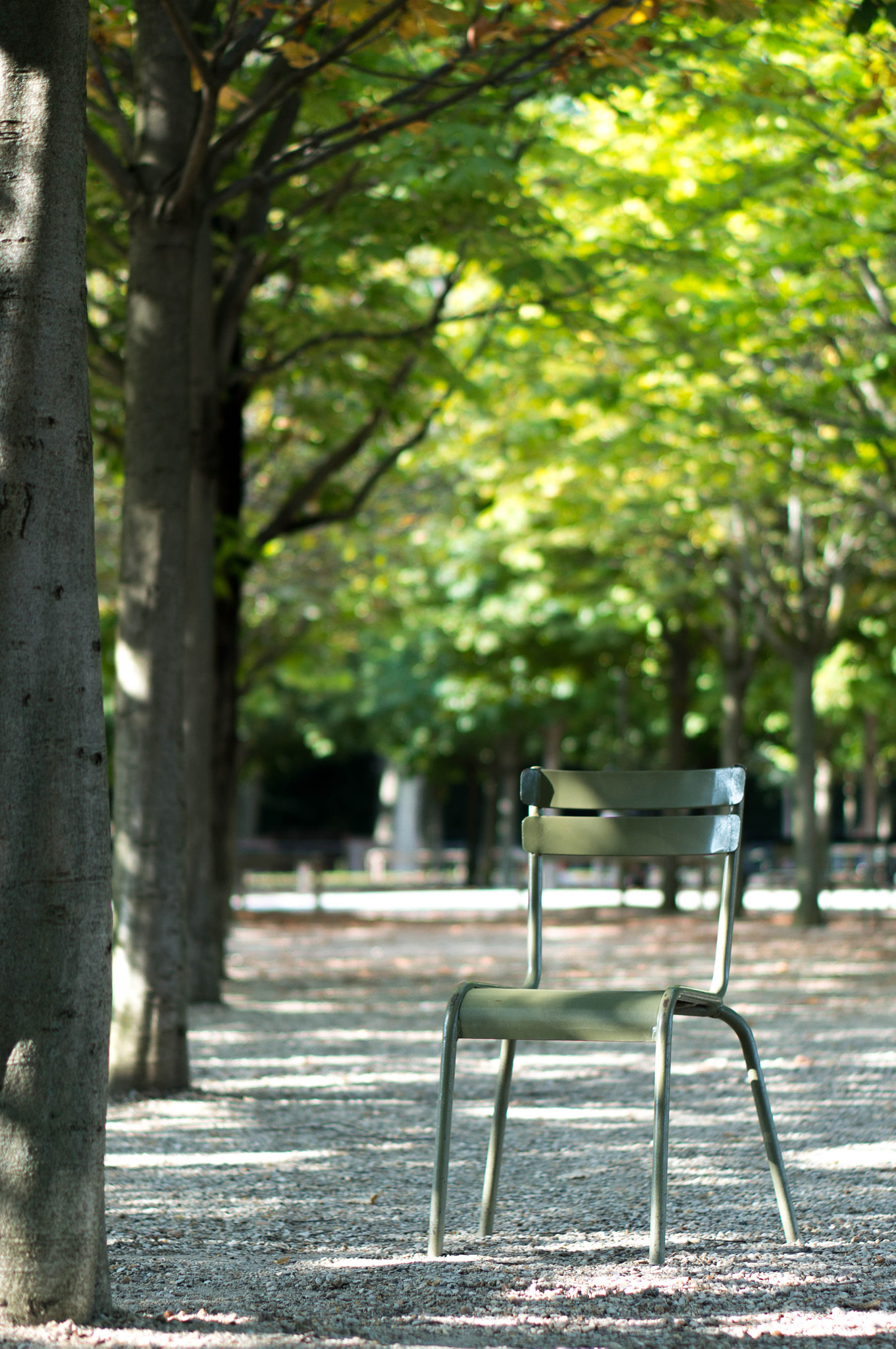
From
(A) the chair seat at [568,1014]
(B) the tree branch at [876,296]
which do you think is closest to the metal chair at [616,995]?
(A) the chair seat at [568,1014]

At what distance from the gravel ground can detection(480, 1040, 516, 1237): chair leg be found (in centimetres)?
6

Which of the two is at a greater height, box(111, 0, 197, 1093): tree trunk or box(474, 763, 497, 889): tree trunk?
box(111, 0, 197, 1093): tree trunk

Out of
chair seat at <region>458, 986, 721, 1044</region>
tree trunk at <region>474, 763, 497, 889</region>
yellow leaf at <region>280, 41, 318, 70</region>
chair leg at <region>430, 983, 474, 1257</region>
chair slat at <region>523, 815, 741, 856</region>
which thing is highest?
yellow leaf at <region>280, 41, 318, 70</region>

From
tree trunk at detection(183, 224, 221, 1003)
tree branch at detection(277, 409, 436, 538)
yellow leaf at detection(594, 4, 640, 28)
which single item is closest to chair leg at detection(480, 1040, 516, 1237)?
yellow leaf at detection(594, 4, 640, 28)

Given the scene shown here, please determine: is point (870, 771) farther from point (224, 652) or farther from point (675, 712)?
point (224, 652)

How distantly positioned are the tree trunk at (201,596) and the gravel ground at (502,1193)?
1108 mm

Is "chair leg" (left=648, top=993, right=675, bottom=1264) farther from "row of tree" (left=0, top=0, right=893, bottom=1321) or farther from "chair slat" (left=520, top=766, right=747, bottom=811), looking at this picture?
"row of tree" (left=0, top=0, right=893, bottom=1321)

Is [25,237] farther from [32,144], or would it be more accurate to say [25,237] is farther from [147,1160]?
[147,1160]

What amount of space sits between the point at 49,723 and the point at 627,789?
1613 millimetres

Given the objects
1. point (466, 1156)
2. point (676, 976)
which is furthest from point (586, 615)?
A: point (466, 1156)

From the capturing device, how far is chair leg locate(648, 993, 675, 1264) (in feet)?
10.5

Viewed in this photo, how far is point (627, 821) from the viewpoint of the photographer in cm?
390

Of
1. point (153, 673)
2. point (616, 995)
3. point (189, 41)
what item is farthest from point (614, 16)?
point (616, 995)

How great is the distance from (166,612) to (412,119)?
2.24 metres
